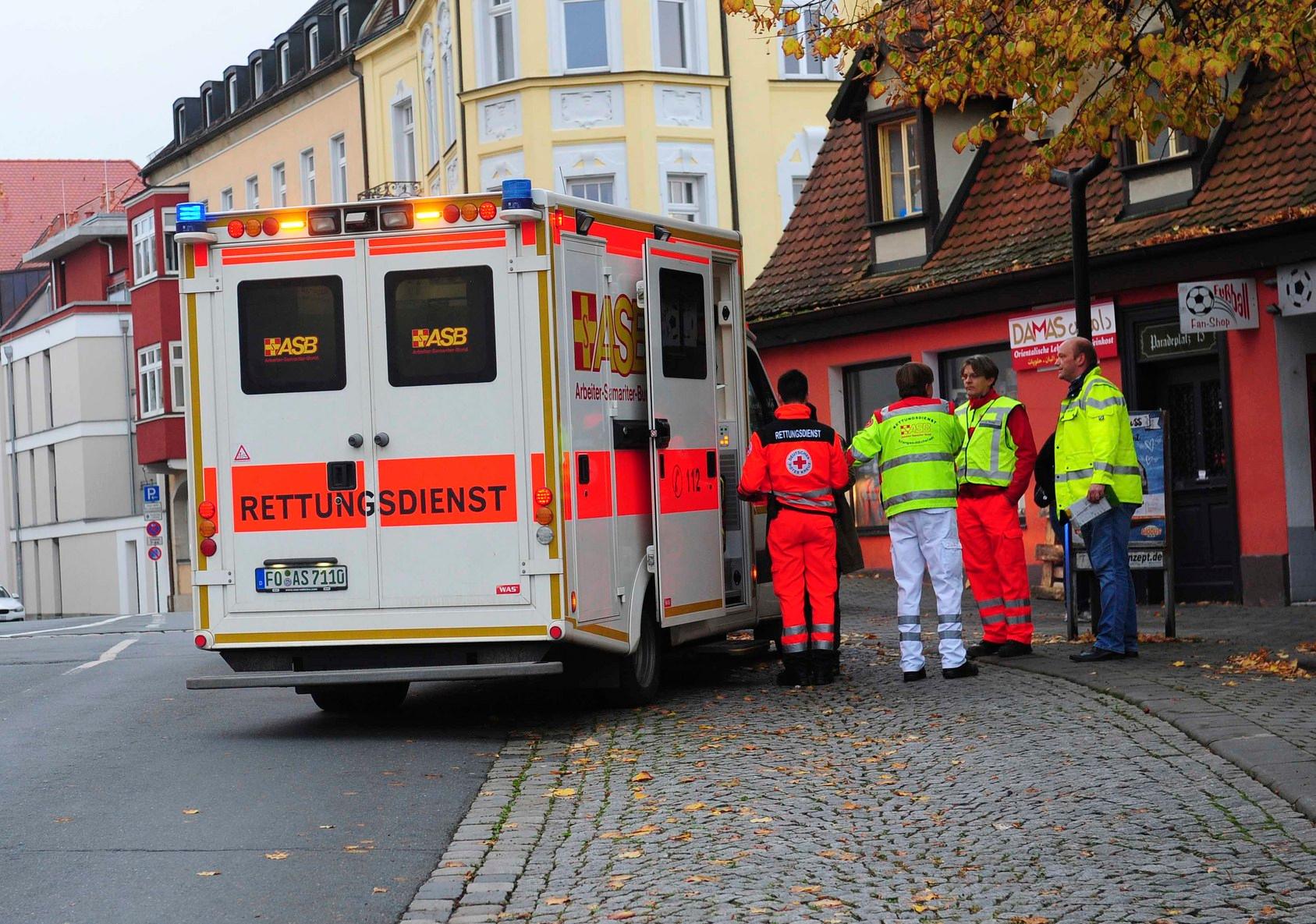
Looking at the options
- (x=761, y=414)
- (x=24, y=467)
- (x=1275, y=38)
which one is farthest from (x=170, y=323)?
(x=1275, y=38)

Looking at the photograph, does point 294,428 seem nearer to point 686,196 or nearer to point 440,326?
point 440,326

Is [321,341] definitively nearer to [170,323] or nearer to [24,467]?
[170,323]

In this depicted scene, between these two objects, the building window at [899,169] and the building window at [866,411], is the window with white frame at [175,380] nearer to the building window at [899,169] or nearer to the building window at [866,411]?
the building window at [866,411]

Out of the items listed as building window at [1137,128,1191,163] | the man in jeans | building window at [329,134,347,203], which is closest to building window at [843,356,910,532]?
building window at [1137,128,1191,163]

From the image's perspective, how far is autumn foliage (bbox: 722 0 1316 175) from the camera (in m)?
11.0

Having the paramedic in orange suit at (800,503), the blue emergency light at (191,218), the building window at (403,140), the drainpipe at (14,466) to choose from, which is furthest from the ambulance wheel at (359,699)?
the drainpipe at (14,466)

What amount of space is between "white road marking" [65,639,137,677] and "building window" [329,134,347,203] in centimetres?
2276

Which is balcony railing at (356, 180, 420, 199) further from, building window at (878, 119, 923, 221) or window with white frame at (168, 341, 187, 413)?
window with white frame at (168, 341, 187, 413)

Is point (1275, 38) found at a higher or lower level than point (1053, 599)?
higher

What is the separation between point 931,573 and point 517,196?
138 inches

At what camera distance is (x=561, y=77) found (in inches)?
1275

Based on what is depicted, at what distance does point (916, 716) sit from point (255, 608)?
361cm

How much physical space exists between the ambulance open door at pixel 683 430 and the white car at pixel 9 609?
45431 millimetres

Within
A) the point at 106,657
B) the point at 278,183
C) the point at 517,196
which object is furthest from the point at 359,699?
the point at 278,183
